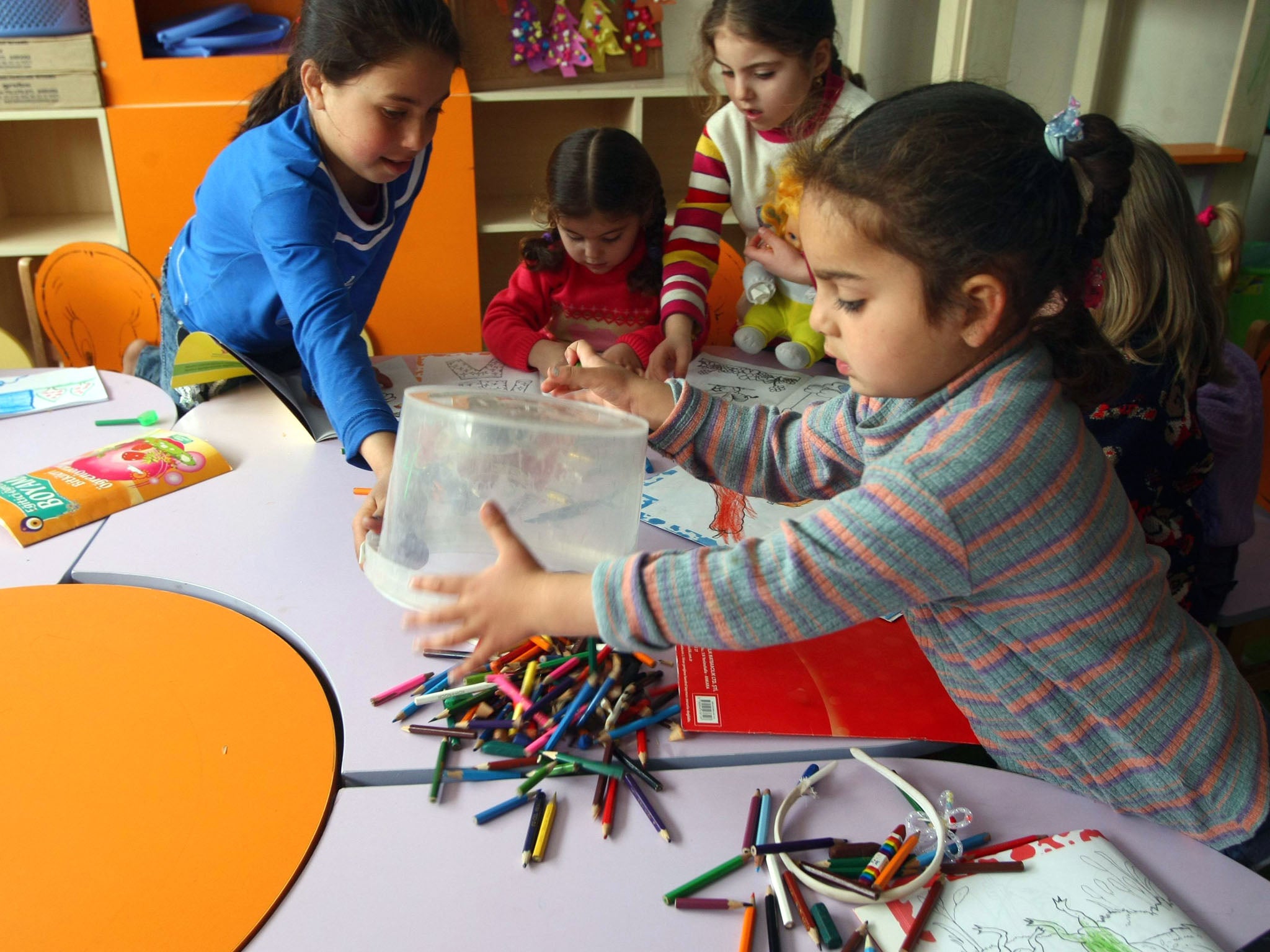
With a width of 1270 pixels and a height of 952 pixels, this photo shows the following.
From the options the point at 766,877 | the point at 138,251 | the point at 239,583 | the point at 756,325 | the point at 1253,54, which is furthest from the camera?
the point at 138,251

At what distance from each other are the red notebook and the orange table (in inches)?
12.1

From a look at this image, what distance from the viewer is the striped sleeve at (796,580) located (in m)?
0.66

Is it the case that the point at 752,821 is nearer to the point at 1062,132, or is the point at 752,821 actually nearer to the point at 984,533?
the point at 984,533

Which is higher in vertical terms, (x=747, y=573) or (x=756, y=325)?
(x=747, y=573)

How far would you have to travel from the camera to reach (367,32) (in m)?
1.19

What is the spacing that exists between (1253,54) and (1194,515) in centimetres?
149

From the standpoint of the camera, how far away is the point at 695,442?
0.99 m

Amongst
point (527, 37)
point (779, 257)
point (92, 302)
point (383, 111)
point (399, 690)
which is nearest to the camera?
point (399, 690)

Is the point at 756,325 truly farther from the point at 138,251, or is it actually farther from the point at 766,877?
the point at 138,251

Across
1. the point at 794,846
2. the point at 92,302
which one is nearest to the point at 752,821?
the point at 794,846

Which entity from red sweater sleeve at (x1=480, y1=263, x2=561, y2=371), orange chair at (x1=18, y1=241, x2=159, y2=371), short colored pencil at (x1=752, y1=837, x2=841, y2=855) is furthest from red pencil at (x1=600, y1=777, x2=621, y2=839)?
orange chair at (x1=18, y1=241, x2=159, y2=371)

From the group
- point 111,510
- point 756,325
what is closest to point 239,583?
point 111,510

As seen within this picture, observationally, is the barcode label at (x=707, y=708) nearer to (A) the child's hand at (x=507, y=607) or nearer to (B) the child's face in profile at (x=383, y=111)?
(A) the child's hand at (x=507, y=607)

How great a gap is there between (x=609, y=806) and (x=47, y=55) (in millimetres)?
2590
